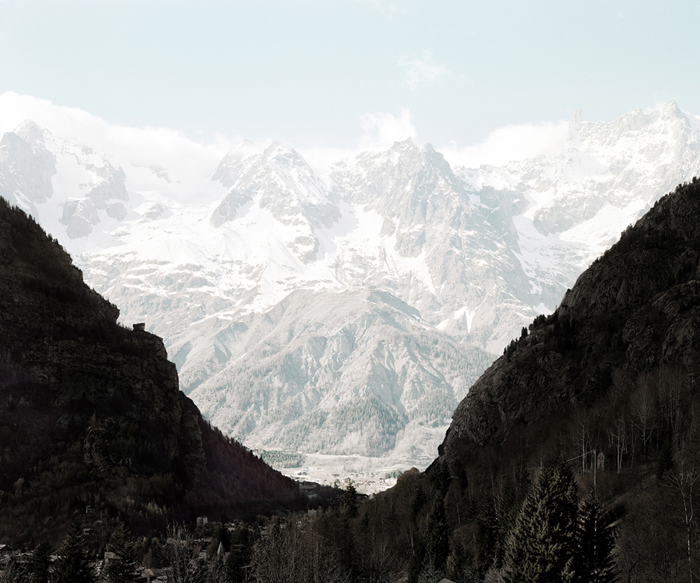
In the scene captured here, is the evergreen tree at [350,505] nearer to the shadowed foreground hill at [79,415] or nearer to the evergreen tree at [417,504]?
the evergreen tree at [417,504]

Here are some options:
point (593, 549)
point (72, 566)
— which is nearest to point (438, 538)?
point (593, 549)

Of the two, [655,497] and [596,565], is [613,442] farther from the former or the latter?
[596,565]

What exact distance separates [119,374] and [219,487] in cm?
4189

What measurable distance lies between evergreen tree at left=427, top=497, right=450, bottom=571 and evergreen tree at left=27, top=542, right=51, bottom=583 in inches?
1965

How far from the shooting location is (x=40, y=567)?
278 feet

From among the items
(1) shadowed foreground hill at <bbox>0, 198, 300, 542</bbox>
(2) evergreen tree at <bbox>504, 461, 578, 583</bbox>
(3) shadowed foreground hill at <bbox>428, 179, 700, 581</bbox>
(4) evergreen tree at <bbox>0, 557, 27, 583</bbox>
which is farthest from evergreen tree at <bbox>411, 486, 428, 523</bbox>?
(4) evergreen tree at <bbox>0, 557, 27, 583</bbox>

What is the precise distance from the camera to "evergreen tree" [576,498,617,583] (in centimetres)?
5659

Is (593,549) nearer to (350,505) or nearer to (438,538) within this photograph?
(438,538)

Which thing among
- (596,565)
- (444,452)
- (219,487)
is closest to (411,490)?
(444,452)

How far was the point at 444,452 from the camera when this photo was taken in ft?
494

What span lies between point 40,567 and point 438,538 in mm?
53188

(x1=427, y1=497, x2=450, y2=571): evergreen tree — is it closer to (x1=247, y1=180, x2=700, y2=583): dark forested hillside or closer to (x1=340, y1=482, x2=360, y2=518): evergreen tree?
(x1=247, y1=180, x2=700, y2=583): dark forested hillside

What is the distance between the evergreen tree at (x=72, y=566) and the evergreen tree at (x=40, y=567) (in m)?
3.09

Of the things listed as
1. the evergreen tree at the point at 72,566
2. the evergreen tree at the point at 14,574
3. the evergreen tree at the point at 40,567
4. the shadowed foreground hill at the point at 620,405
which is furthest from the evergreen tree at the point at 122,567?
the shadowed foreground hill at the point at 620,405
